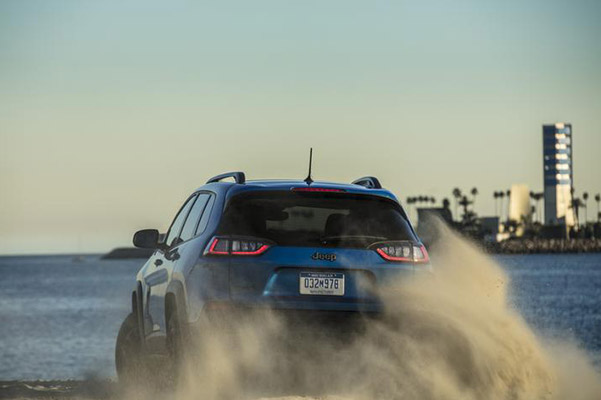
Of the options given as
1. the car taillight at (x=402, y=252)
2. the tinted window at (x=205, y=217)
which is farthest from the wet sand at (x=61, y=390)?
the car taillight at (x=402, y=252)

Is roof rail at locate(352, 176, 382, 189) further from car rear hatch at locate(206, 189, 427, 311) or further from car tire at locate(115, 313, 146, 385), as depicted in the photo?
car tire at locate(115, 313, 146, 385)

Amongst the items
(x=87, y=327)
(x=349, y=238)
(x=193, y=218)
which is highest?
(x=193, y=218)

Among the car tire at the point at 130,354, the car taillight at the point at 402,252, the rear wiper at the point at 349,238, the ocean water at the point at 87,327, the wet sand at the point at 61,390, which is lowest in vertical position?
the ocean water at the point at 87,327

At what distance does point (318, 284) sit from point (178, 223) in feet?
8.70

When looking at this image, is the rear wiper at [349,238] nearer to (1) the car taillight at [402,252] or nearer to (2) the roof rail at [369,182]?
(1) the car taillight at [402,252]

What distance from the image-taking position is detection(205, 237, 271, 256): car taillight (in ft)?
27.5

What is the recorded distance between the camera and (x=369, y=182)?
369 inches

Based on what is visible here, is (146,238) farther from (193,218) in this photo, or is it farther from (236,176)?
(236,176)

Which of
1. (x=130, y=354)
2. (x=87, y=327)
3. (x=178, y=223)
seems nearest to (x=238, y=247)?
(x=178, y=223)

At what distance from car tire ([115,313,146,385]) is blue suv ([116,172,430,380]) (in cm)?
241

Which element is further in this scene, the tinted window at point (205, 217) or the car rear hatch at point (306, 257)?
the tinted window at point (205, 217)

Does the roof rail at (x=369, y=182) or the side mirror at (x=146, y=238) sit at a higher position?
the roof rail at (x=369, y=182)

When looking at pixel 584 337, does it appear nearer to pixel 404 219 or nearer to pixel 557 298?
pixel 557 298

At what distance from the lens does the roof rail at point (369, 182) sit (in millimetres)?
9164
